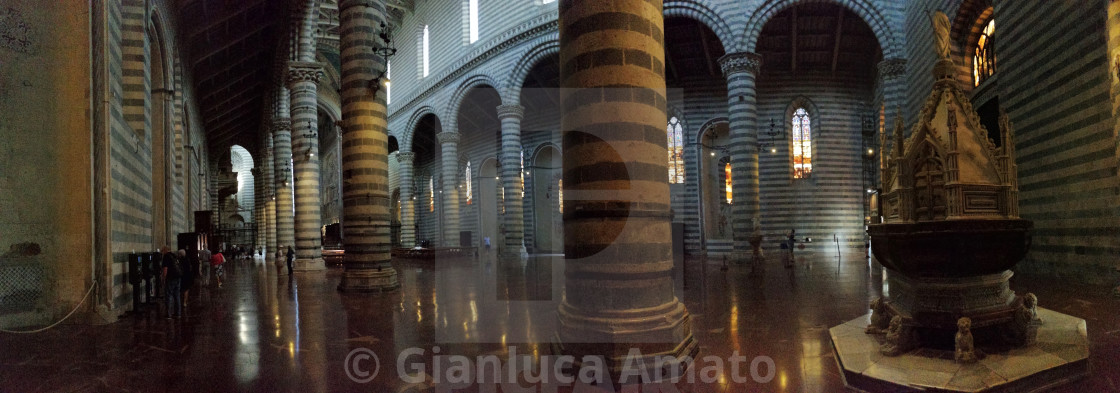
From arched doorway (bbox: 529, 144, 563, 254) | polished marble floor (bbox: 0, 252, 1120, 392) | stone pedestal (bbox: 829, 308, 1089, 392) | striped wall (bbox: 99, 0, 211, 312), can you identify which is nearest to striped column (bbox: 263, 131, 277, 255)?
arched doorway (bbox: 529, 144, 563, 254)

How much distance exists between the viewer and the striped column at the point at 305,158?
53.3ft

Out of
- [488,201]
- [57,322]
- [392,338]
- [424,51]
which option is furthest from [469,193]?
[392,338]

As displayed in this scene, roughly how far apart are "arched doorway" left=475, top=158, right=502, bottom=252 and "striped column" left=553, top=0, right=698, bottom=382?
85.6ft

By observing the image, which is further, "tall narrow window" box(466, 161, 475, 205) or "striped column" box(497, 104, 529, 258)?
"tall narrow window" box(466, 161, 475, 205)

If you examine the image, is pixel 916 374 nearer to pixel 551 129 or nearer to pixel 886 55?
pixel 886 55

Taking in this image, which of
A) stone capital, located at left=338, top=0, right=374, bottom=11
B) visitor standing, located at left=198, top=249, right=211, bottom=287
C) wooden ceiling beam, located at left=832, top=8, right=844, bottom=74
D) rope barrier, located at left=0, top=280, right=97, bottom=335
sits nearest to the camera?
rope barrier, located at left=0, top=280, right=97, bottom=335

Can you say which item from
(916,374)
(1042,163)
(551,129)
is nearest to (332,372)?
(916,374)

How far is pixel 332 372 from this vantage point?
446 cm

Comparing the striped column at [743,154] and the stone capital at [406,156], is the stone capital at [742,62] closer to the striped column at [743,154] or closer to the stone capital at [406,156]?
the striped column at [743,154]

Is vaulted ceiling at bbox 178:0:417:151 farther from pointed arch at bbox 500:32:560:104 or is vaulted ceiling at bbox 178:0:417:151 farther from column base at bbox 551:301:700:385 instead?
column base at bbox 551:301:700:385

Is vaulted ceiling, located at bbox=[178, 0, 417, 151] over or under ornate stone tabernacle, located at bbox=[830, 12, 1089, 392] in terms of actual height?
over

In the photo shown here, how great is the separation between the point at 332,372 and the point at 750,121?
599 inches

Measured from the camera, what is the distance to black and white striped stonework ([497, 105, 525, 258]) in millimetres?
22031

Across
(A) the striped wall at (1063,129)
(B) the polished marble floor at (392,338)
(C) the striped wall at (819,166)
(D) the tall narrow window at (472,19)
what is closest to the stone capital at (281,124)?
(D) the tall narrow window at (472,19)
